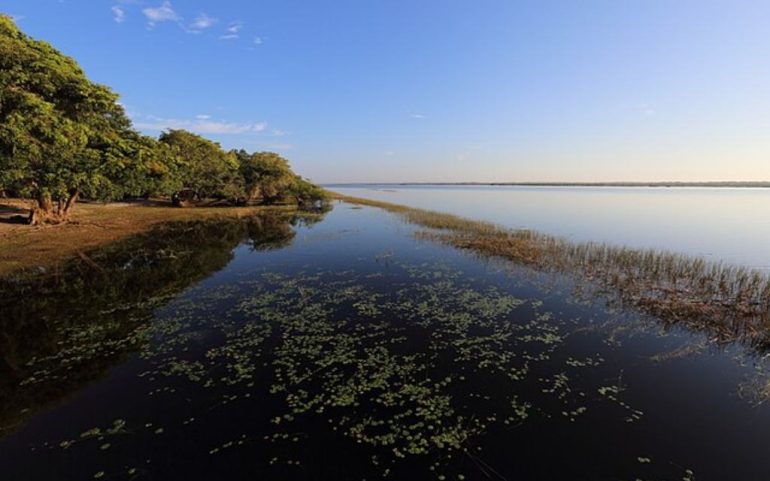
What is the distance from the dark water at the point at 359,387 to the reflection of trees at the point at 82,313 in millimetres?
77

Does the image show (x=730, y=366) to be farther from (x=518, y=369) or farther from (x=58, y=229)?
(x=58, y=229)

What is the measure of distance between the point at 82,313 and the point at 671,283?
26.4 metres

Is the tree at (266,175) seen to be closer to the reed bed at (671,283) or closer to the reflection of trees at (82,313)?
the reflection of trees at (82,313)

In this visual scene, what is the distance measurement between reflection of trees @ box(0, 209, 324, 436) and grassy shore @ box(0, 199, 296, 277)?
1707mm

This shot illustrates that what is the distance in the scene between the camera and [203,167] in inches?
2141

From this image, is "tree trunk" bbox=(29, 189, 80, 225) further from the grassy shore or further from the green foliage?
the green foliage

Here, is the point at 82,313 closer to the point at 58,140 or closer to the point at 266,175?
the point at 58,140

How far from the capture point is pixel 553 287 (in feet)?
60.6

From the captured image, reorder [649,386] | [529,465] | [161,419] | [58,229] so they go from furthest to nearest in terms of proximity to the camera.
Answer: [58,229], [649,386], [161,419], [529,465]

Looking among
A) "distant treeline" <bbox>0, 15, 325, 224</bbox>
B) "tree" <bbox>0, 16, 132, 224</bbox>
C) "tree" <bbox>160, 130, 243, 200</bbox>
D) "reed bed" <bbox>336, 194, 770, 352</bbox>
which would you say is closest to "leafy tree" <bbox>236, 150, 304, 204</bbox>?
"tree" <bbox>160, 130, 243, 200</bbox>

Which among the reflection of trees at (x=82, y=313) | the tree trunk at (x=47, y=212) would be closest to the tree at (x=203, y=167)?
the tree trunk at (x=47, y=212)

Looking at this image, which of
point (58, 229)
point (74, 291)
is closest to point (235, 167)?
point (58, 229)

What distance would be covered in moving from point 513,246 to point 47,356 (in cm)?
2629

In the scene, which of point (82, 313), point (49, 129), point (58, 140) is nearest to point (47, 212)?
point (58, 140)
